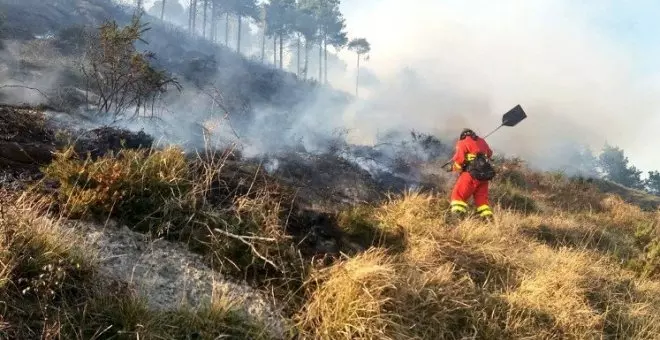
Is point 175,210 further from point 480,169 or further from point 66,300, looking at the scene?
point 480,169

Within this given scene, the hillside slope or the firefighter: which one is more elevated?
the firefighter

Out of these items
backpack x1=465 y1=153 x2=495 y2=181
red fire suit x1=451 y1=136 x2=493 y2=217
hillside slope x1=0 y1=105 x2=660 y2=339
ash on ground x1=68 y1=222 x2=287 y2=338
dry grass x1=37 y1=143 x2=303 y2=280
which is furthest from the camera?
backpack x1=465 y1=153 x2=495 y2=181

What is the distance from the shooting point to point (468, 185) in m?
6.43

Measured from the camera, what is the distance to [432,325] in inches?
130

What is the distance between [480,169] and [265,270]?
398 centimetres

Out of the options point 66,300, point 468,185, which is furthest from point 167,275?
point 468,185

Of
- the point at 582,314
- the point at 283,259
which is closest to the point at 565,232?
the point at 582,314

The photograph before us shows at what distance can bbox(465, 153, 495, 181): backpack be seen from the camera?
253 inches

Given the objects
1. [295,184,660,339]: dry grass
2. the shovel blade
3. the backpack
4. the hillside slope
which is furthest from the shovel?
the hillside slope

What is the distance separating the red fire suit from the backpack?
0.06 m

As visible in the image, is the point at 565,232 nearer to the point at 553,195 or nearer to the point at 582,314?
the point at 582,314

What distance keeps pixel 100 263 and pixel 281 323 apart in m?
1.18

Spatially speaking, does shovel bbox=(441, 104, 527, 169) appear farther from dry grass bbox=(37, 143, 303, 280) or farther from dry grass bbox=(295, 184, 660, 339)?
dry grass bbox=(37, 143, 303, 280)

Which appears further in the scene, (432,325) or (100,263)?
(432,325)
